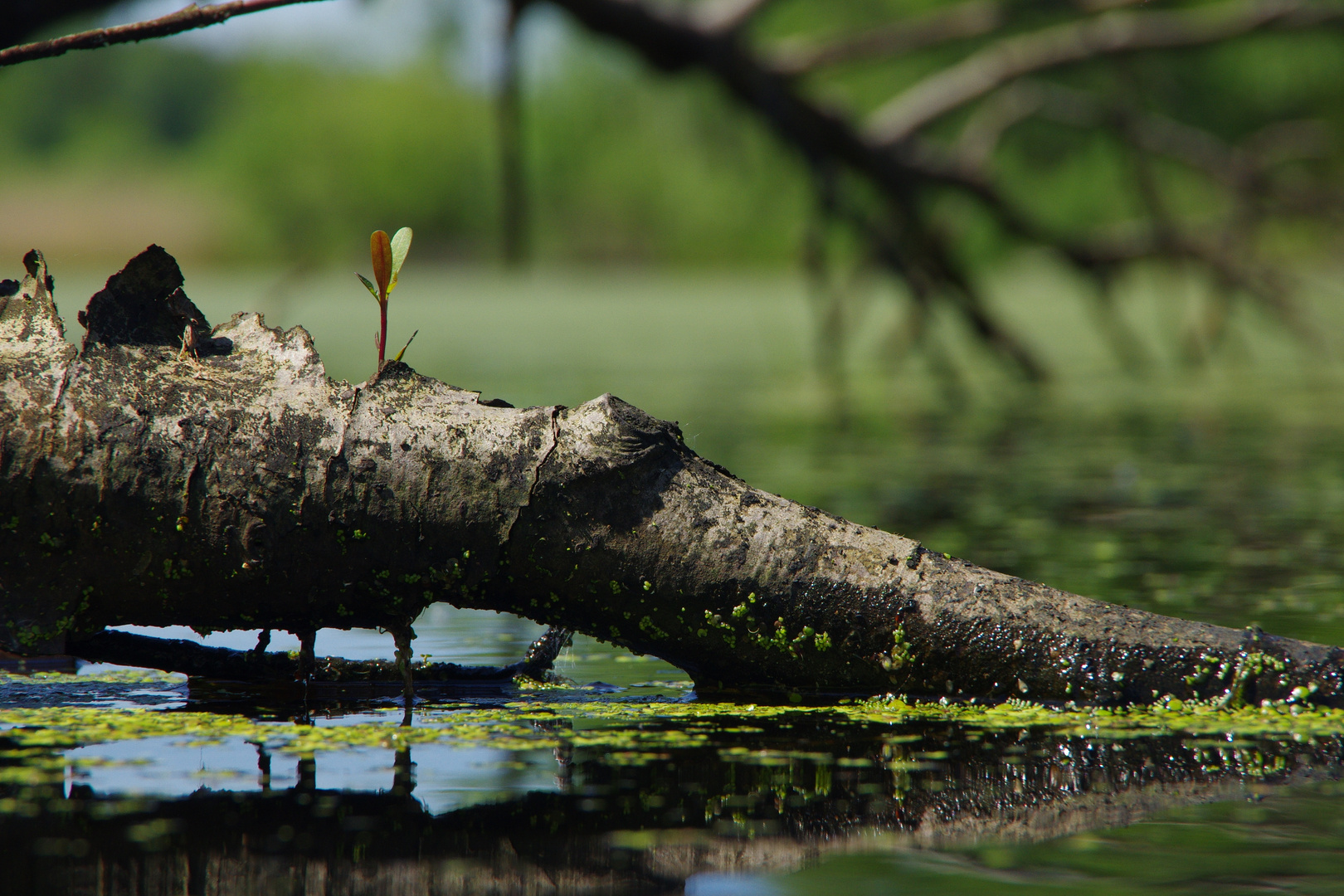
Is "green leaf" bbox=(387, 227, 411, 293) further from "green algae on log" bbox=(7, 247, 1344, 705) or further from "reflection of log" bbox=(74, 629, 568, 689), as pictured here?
"reflection of log" bbox=(74, 629, 568, 689)

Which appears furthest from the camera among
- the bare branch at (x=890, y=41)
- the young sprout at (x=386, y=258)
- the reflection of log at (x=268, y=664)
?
the bare branch at (x=890, y=41)

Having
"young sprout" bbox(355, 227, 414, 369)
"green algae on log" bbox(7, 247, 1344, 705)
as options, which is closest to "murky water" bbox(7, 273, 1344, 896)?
"green algae on log" bbox(7, 247, 1344, 705)

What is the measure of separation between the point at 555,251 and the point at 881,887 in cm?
3948

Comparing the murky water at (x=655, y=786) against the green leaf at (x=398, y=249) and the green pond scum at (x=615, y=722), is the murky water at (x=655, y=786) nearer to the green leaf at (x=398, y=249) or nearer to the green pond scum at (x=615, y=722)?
the green pond scum at (x=615, y=722)

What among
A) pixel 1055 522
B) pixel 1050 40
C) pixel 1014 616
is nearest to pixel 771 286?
pixel 1050 40

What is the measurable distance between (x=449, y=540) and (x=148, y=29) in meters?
0.82

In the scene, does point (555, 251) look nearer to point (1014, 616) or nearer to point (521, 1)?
point (521, 1)

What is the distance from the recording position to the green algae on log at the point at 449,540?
1.99 meters

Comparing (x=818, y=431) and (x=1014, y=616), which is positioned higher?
(x=818, y=431)

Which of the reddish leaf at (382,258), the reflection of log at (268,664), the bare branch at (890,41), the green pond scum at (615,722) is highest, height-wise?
the bare branch at (890,41)

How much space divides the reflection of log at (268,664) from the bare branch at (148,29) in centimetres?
80

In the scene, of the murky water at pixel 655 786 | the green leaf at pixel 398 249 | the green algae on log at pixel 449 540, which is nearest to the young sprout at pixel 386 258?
the green leaf at pixel 398 249

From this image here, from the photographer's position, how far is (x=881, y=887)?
129 cm

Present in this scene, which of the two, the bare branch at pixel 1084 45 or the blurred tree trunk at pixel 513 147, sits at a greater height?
the bare branch at pixel 1084 45
